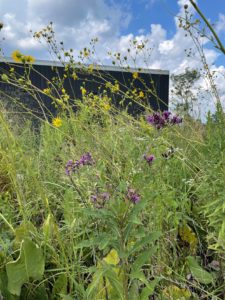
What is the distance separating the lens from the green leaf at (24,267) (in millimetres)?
1234

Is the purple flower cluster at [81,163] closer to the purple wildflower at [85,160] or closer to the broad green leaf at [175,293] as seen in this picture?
the purple wildflower at [85,160]

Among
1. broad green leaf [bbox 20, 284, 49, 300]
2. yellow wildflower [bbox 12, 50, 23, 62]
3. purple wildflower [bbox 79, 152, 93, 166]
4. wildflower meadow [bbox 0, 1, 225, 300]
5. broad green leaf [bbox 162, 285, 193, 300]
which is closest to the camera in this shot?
wildflower meadow [bbox 0, 1, 225, 300]

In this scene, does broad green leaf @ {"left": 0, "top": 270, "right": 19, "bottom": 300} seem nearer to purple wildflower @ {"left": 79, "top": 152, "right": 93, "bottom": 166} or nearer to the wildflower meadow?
the wildflower meadow

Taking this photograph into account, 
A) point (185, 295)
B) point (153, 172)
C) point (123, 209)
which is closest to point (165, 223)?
point (153, 172)

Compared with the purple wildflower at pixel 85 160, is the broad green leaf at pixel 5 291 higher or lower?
lower

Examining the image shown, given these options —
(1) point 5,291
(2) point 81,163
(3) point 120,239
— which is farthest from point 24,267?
(2) point 81,163

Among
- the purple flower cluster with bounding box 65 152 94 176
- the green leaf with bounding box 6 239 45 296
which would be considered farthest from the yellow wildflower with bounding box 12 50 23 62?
the green leaf with bounding box 6 239 45 296

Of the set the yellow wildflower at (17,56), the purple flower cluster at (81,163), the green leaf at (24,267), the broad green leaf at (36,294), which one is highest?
the yellow wildflower at (17,56)

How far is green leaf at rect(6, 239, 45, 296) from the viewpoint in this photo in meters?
1.23

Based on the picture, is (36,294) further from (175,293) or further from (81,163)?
(81,163)

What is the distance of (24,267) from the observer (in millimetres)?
1262

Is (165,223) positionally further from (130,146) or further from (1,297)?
(130,146)

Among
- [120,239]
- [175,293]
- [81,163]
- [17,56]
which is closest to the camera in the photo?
[120,239]

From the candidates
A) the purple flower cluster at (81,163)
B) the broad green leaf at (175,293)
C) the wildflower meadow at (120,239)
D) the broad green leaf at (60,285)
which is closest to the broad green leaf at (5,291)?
the wildflower meadow at (120,239)
